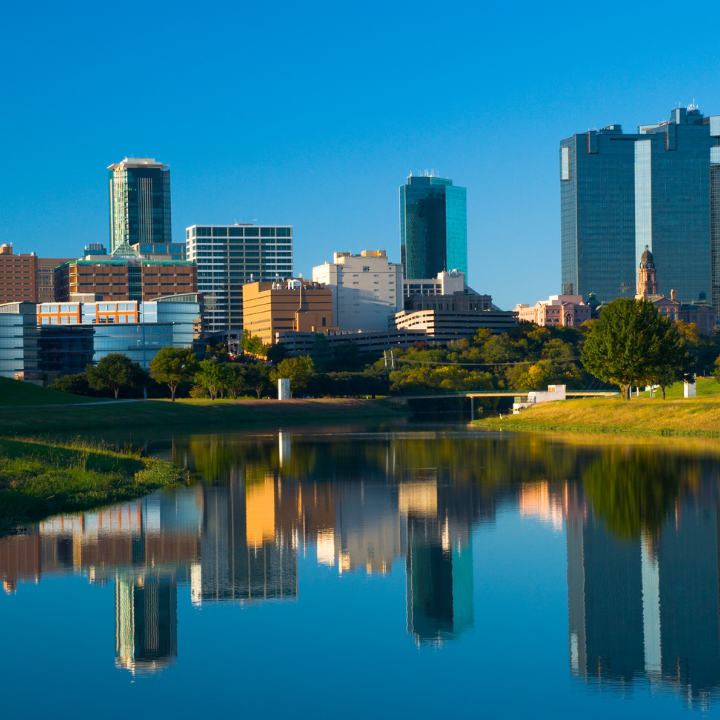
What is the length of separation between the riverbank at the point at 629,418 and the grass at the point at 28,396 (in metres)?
50.7

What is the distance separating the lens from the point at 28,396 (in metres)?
114

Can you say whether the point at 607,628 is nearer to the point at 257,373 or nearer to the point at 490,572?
the point at 490,572

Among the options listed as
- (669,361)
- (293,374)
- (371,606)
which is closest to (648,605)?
(371,606)

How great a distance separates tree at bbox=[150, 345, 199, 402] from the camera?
152750 millimetres

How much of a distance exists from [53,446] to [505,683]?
3391 centimetres

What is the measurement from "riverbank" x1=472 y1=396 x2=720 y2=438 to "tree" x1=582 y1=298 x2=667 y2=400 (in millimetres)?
3219

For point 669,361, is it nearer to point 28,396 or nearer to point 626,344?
point 626,344

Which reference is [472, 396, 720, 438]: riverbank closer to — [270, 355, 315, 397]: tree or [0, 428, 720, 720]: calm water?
[0, 428, 720, 720]: calm water

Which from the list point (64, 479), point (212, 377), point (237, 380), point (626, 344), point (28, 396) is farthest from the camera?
point (237, 380)

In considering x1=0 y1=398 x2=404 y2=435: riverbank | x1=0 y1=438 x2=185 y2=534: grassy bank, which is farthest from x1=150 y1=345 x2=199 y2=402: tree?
x1=0 y1=438 x2=185 y2=534: grassy bank

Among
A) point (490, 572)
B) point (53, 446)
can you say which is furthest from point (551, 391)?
point (490, 572)

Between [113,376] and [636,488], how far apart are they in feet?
395

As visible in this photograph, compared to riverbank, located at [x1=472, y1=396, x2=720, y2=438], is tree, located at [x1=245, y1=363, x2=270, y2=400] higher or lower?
higher

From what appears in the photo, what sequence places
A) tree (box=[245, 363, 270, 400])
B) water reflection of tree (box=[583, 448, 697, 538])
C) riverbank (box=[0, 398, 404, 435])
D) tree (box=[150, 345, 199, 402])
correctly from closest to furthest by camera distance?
water reflection of tree (box=[583, 448, 697, 538]) → riverbank (box=[0, 398, 404, 435]) → tree (box=[150, 345, 199, 402]) → tree (box=[245, 363, 270, 400])
